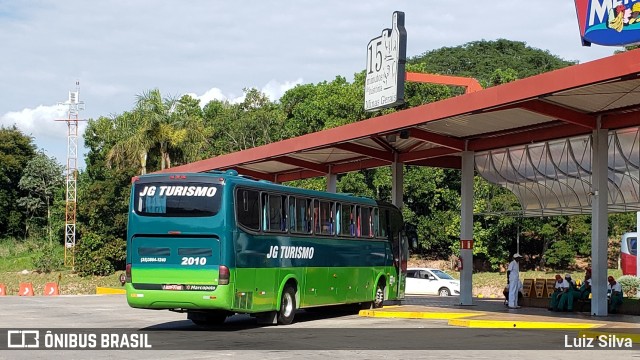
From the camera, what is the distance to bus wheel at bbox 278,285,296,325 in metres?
21.5

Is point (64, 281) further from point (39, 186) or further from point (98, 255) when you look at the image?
point (39, 186)

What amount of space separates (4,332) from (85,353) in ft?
14.5

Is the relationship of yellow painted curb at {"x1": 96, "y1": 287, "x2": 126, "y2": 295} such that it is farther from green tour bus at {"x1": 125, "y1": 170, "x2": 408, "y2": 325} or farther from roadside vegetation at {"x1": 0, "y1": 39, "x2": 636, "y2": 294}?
green tour bus at {"x1": 125, "y1": 170, "x2": 408, "y2": 325}

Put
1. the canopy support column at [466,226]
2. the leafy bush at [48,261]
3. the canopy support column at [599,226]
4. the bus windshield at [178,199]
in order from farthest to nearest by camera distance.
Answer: the leafy bush at [48,261] → the canopy support column at [466,226] → the canopy support column at [599,226] → the bus windshield at [178,199]

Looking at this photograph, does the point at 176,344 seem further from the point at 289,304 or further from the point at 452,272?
the point at 452,272

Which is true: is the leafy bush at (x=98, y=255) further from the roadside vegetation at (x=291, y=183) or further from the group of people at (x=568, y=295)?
the group of people at (x=568, y=295)

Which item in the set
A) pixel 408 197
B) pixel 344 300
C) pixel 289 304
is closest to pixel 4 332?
pixel 289 304

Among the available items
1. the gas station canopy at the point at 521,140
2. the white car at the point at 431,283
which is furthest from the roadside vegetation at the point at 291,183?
the gas station canopy at the point at 521,140

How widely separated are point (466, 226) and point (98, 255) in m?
37.2

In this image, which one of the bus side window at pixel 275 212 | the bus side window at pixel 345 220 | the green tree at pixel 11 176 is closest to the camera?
the bus side window at pixel 275 212

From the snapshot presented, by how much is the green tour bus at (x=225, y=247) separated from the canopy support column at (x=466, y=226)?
6.79 m

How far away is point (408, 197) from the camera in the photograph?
62.4 metres

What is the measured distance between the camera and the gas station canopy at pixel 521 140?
65.8ft

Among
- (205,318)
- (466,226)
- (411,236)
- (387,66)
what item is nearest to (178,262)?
(205,318)
